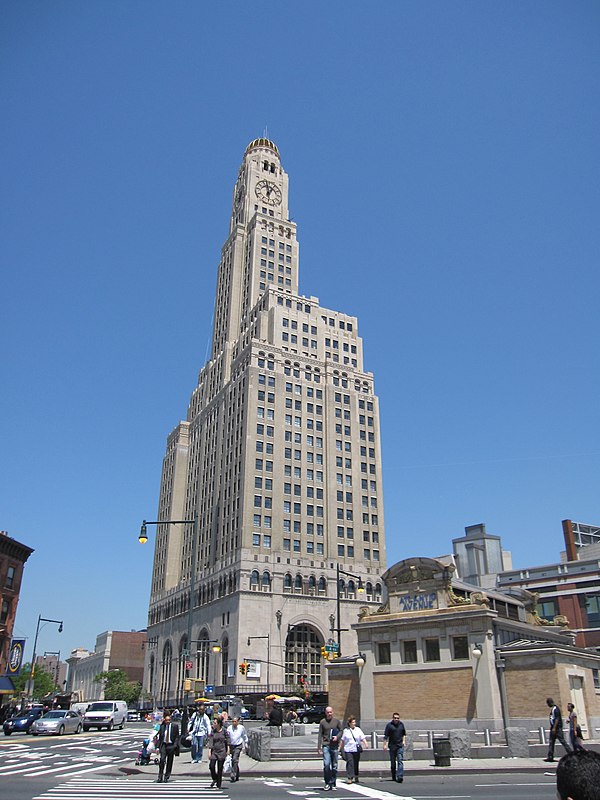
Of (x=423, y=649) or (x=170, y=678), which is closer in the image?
(x=423, y=649)

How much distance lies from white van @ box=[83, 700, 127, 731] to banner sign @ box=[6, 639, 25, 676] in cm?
2147

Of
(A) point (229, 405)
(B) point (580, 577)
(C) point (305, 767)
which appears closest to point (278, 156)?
(A) point (229, 405)

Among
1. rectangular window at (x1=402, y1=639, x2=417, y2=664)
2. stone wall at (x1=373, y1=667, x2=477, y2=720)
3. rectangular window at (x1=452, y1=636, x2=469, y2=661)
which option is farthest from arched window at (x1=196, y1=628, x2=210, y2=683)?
rectangular window at (x1=452, y1=636, x2=469, y2=661)

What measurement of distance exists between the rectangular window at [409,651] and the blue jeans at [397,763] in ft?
A: 53.5

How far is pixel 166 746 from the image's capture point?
65.6ft

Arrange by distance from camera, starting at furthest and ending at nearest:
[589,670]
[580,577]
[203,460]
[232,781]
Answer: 1. [203,460]
2. [580,577]
3. [589,670]
4. [232,781]

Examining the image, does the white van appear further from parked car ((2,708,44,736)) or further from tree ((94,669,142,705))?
tree ((94,669,142,705))

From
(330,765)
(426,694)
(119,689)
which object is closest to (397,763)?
(330,765)

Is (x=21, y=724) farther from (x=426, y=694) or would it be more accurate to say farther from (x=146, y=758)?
(x=426, y=694)

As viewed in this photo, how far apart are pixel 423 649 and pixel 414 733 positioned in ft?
17.5

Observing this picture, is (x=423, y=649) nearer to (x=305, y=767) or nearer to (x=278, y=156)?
(x=305, y=767)

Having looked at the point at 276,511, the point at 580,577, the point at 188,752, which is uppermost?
the point at 276,511

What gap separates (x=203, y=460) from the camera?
11281 cm

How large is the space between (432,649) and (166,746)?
18.8 meters
